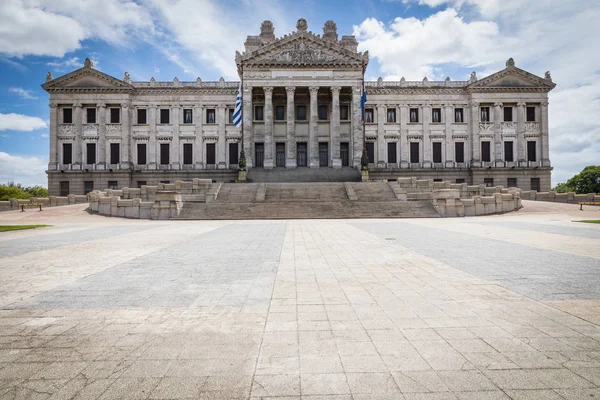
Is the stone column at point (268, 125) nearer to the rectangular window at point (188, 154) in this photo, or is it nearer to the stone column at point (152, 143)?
the rectangular window at point (188, 154)

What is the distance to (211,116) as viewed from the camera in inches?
1970

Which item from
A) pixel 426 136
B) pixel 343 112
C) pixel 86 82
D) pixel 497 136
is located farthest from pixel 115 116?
pixel 497 136

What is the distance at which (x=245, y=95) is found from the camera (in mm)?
45094

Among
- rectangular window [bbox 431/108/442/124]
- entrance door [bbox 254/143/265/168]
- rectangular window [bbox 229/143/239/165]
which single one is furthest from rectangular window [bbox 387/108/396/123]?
rectangular window [bbox 229/143/239/165]

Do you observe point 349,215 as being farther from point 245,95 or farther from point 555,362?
point 245,95

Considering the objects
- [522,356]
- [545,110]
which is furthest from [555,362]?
[545,110]

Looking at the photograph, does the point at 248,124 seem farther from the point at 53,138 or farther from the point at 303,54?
the point at 53,138

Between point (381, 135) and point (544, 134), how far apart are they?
23.4 meters

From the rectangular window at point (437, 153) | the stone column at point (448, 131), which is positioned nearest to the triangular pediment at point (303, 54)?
the stone column at point (448, 131)

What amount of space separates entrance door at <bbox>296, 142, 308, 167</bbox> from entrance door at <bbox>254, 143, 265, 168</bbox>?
195 inches

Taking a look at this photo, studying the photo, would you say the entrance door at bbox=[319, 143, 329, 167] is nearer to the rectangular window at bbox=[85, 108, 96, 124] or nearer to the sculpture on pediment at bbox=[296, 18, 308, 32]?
→ the sculpture on pediment at bbox=[296, 18, 308, 32]

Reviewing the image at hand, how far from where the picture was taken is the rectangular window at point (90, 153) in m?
48.3

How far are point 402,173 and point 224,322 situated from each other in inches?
1869

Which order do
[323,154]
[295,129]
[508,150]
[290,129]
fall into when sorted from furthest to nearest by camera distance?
[508,150], [323,154], [295,129], [290,129]
